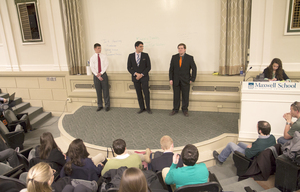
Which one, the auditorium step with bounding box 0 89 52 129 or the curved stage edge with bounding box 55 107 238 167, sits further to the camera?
the auditorium step with bounding box 0 89 52 129

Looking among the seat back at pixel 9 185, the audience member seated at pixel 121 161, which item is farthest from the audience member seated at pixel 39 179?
the audience member seated at pixel 121 161

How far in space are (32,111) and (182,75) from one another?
12.3 ft

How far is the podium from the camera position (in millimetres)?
2768

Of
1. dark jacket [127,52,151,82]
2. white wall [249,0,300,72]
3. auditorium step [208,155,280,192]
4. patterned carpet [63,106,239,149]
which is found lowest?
auditorium step [208,155,280,192]

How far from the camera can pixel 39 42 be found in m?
5.07

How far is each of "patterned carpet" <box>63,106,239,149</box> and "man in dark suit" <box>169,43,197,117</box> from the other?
0.27 m

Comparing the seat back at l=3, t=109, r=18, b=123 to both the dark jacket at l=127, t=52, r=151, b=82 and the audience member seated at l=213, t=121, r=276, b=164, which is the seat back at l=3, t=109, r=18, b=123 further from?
the audience member seated at l=213, t=121, r=276, b=164

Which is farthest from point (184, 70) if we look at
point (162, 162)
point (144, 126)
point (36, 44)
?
point (36, 44)

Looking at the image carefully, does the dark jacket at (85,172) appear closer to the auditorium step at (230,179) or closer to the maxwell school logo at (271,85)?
the auditorium step at (230,179)

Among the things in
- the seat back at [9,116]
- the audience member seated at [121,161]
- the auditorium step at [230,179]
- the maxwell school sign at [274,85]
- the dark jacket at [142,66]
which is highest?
the dark jacket at [142,66]

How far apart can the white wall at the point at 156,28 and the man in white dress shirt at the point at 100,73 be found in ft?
1.71

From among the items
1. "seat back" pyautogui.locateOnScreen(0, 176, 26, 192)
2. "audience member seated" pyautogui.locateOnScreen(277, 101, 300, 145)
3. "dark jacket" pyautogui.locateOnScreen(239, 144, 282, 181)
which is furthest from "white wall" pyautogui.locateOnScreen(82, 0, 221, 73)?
A: "seat back" pyautogui.locateOnScreen(0, 176, 26, 192)

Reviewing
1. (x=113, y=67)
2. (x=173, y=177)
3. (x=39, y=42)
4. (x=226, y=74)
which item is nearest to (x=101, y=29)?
(x=113, y=67)

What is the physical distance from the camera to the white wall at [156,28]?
4.32m
